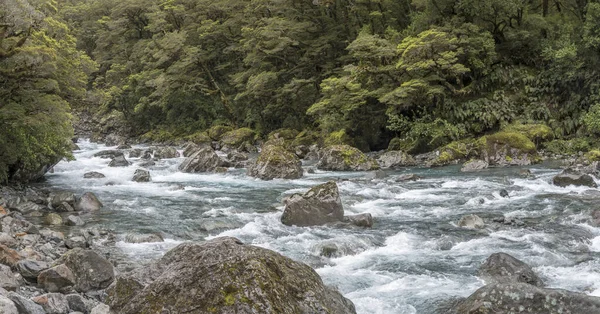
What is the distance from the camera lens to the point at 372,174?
20.9 metres

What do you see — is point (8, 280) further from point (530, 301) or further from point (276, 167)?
point (276, 167)

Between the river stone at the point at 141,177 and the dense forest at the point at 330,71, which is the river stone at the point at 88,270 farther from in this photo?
the river stone at the point at 141,177

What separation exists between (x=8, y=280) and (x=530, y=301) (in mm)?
7323

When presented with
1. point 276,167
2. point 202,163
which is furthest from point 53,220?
point 202,163

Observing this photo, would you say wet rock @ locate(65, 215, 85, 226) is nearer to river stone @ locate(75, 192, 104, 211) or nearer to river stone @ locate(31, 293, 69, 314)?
river stone @ locate(75, 192, 104, 211)

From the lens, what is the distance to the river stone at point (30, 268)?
7.77 metres

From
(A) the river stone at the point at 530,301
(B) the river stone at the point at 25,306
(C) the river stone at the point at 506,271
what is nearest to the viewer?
(B) the river stone at the point at 25,306

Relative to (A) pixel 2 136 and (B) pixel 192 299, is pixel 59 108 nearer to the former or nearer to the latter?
(A) pixel 2 136

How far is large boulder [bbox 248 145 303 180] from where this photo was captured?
21.4 metres

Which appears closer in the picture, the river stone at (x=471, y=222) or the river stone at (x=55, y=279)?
the river stone at (x=55, y=279)

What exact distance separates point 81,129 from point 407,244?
52719 millimetres

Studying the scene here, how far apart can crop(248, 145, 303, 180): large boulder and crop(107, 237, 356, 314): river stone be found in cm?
Answer: 1514

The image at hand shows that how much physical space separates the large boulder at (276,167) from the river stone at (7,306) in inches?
632

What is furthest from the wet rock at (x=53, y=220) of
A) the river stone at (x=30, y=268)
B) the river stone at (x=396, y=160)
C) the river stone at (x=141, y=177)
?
the river stone at (x=396, y=160)
